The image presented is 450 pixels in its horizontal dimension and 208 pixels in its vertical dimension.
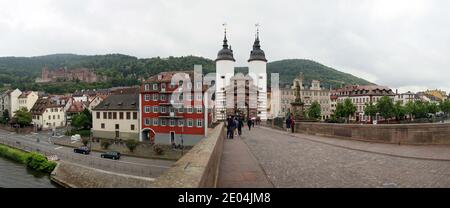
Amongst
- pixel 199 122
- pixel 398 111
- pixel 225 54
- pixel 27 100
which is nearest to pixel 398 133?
pixel 199 122

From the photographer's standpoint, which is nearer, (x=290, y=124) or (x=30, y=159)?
(x=290, y=124)

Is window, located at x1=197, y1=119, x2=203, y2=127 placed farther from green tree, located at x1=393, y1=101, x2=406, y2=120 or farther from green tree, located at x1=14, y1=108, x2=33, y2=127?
green tree, located at x1=14, y1=108, x2=33, y2=127

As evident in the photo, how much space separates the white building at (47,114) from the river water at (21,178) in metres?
42.0

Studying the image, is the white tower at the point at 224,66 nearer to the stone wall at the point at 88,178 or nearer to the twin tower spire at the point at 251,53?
the twin tower spire at the point at 251,53

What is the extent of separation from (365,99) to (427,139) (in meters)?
82.7

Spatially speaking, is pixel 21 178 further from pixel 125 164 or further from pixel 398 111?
pixel 398 111

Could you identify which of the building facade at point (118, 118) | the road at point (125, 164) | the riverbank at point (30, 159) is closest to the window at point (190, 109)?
the building facade at point (118, 118)

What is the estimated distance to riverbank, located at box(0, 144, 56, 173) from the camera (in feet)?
139

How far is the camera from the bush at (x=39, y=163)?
41969mm

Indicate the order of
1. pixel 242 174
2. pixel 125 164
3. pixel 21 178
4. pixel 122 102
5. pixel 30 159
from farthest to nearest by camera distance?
1. pixel 122 102
2. pixel 30 159
3. pixel 125 164
4. pixel 21 178
5. pixel 242 174

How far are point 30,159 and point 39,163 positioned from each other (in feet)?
9.03

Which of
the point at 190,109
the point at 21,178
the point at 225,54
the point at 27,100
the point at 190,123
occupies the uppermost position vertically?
the point at 225,54

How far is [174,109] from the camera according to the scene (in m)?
54.2
